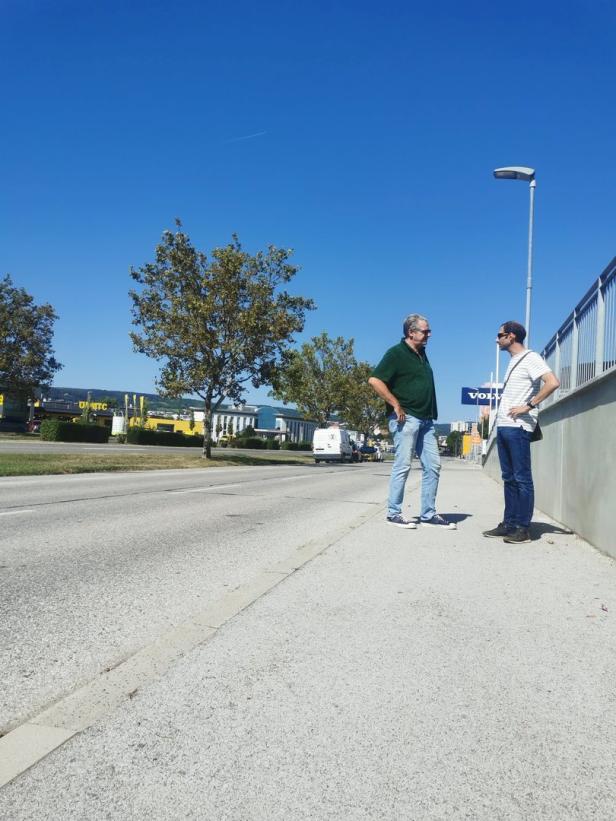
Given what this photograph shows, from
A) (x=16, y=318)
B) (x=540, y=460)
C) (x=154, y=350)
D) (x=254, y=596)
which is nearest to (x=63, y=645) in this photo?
(x=254, y=596)

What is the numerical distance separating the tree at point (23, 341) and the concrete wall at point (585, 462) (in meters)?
52.8

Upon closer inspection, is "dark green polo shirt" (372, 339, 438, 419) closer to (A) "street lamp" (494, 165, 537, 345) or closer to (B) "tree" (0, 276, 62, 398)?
(A) "street lamp" (494, 165, 537, 345)

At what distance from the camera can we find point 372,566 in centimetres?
478

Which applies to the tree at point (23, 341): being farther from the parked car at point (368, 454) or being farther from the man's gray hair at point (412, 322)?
the man's gray hair at point (412, 322)

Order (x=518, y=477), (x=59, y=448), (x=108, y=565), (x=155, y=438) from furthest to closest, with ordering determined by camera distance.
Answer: (x=155, y=438), (x=59, y=448), (x=518, y=477), (x=108, y=565)

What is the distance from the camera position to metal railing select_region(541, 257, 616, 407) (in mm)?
6031

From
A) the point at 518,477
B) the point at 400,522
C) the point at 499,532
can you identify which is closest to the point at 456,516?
the point at 400,522

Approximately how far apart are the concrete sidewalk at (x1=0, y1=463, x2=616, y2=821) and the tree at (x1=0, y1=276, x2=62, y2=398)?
55815 millimetres

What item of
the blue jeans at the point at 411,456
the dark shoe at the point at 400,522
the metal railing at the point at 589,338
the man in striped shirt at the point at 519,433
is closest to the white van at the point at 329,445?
the metal railing at the point at 589,338

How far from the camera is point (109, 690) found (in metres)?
2.38

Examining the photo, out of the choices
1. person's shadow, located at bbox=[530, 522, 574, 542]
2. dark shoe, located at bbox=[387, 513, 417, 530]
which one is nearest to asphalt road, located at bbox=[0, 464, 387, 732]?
dark shoe, located at bbox=[387, 513, 417, 530]

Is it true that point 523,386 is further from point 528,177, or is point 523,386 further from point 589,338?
point 528,177

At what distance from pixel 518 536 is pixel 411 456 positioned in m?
1.27

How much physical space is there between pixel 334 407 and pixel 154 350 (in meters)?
44.9
